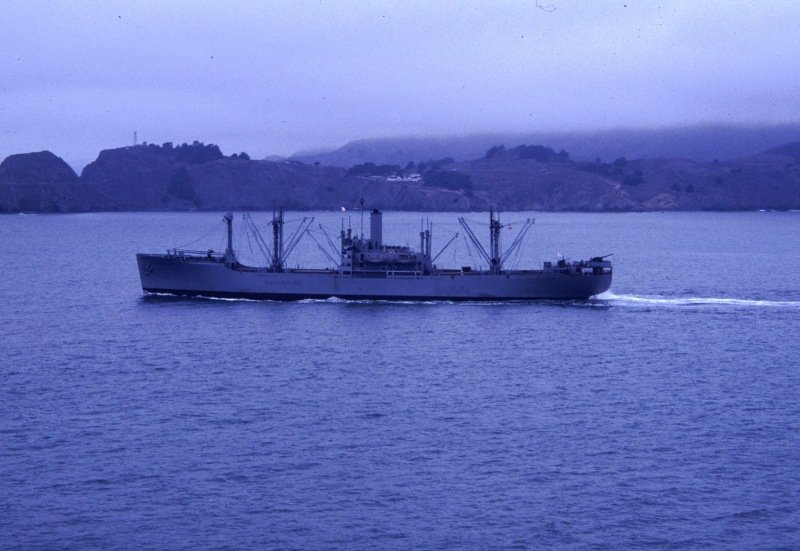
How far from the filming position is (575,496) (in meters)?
35.3

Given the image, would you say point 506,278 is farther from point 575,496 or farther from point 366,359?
point 575,496

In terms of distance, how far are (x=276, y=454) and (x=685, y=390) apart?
20.2 m

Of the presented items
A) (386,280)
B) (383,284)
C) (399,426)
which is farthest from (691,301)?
(399,426)

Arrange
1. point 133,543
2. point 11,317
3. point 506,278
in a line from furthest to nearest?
point 506,278, point 11,317, point 133,543

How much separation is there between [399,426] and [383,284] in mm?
35593

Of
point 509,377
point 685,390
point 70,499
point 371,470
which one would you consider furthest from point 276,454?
point 685,390

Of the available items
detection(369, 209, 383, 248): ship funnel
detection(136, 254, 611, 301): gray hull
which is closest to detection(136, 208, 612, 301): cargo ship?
detection(136, 254, 611, 301): gray hull

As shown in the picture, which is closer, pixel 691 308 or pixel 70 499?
pixel 70 499

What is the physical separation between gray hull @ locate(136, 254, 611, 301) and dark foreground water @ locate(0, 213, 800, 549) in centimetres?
185

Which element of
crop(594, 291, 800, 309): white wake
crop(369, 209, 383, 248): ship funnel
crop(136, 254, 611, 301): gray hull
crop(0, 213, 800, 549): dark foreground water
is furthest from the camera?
crop(369, 209, 383, 248): ship funnel

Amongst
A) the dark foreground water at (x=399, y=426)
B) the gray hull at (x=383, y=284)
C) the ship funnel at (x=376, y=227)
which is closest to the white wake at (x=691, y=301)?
the dark foreground water at (x=399, y=426)

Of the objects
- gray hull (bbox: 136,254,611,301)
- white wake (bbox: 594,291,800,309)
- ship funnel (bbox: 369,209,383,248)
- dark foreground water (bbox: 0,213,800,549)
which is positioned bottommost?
dark foreground water (bbox: 0,213,800,549)

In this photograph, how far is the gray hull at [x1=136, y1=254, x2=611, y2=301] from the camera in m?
78.3

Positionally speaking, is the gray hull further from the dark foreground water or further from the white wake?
the white wake
